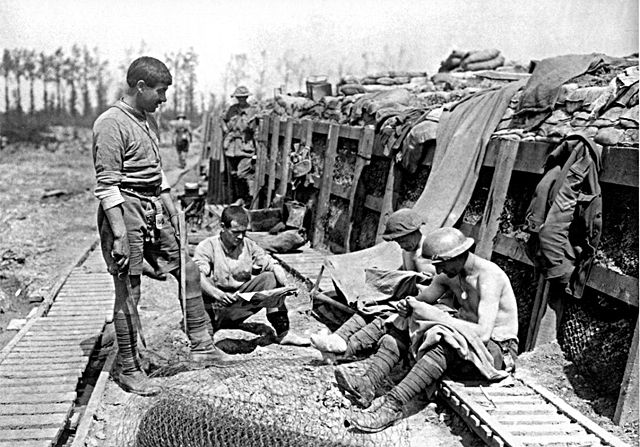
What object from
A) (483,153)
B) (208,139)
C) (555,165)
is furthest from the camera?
(208,139)

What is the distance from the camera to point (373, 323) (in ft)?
15.2

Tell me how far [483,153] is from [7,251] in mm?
8269

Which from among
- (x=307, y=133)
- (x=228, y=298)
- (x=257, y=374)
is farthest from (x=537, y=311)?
(x=307, y=133)

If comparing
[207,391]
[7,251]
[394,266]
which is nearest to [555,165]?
[394,266]

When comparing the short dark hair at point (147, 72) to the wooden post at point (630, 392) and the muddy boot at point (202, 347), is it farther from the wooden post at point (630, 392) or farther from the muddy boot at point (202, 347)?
the wooden post at point (630, 392)

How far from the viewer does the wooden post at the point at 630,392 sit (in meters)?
3.95

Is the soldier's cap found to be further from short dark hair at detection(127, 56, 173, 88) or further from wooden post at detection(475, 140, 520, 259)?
short dark hair at detection(127, 56, 173, 88)

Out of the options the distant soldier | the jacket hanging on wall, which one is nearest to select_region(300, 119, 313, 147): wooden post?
the jacket hanging on wall

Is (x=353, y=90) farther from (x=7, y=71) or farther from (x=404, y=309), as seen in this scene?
(x=7, y=71)

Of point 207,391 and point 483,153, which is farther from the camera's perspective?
point 483,153

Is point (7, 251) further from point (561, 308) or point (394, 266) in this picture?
point (561, 308)

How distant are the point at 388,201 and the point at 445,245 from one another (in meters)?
3.41

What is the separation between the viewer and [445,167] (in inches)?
246

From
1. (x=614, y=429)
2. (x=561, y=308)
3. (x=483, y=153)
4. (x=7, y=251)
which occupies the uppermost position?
(x=483, y=153)
